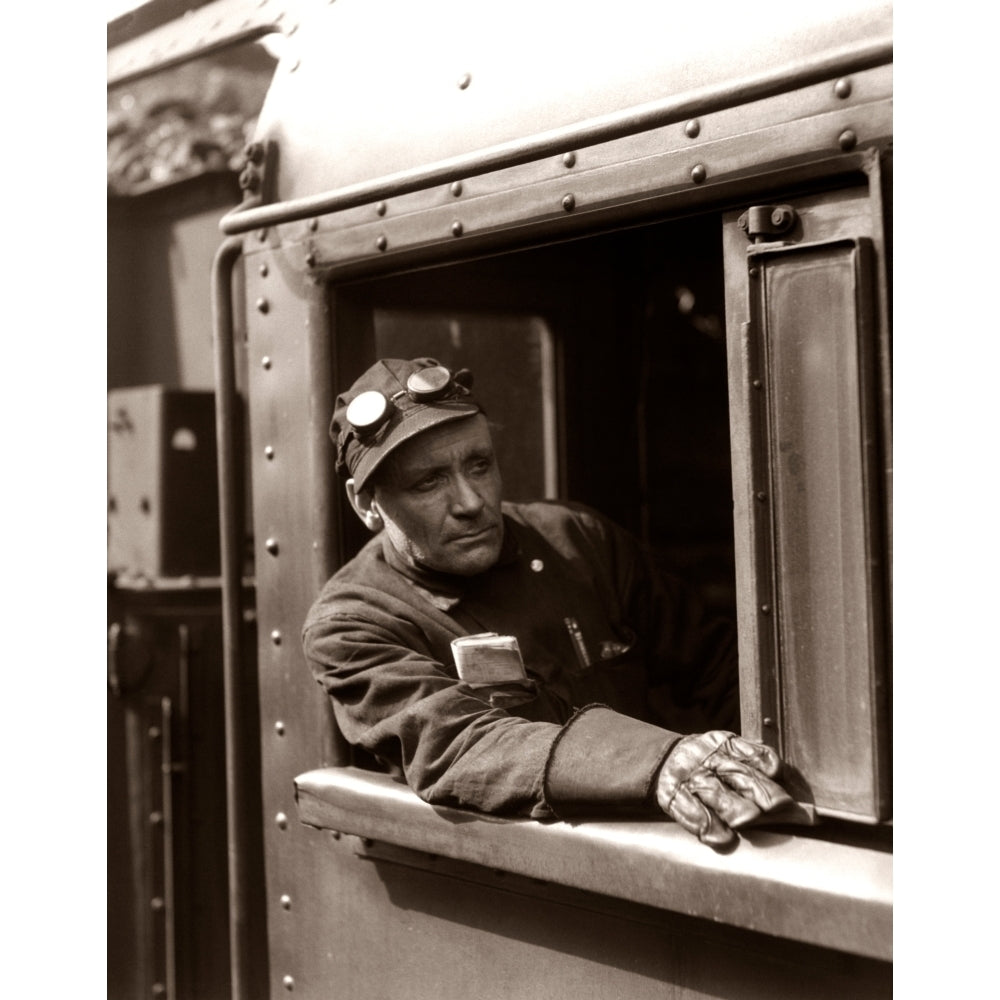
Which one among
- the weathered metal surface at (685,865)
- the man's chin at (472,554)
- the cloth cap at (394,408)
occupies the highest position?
the cloth cap at (394,408)

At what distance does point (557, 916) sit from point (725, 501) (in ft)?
4.28

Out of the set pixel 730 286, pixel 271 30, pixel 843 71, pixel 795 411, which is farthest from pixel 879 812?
pixel 271 30

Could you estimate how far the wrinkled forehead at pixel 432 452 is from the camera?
208cm

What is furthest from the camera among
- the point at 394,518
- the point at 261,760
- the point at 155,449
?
the point at 155,449

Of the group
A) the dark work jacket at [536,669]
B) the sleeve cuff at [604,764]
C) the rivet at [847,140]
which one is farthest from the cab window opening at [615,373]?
the rivet at [847,140]

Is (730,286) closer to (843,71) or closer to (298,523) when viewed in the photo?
(843,71)

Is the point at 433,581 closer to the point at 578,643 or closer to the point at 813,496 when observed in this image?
the point at 578,643

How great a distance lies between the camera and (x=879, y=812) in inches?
59.1

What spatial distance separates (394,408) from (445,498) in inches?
6.6

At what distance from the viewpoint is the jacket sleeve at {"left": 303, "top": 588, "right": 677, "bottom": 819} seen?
1.71 m

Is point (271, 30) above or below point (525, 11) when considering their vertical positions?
above

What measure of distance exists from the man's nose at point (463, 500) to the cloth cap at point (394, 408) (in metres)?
0.11

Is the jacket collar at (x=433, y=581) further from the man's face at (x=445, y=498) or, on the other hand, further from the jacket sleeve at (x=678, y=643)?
the jacket sleeve at (x=678, y=643)

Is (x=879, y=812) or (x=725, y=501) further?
(x=725, y=501)
